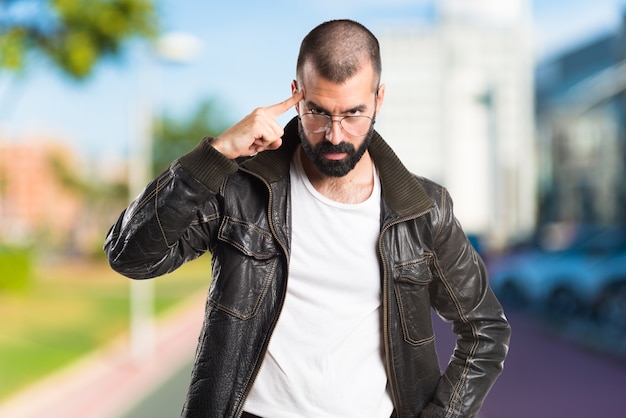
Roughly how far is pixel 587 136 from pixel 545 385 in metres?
3.85

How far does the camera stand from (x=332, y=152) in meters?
1.71

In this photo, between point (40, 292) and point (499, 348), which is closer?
point (499, 348)

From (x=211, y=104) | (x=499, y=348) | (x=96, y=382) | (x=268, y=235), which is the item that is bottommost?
(x=96, y=382)

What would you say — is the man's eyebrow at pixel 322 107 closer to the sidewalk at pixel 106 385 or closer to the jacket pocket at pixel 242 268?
the jacket pocket at pixel 242 268

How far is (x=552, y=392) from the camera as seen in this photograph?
1220 cm

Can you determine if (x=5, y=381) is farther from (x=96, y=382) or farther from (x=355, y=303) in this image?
(x=355, y=303)

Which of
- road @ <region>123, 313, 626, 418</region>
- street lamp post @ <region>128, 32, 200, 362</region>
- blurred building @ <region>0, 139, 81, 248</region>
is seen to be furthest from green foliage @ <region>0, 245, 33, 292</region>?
blurred building @ <region>0, 139, 81, 248</region>

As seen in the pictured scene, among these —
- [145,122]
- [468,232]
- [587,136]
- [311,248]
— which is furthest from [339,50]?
[468,232]

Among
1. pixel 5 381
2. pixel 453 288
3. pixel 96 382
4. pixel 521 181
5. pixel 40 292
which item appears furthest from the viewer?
pixel 40 292

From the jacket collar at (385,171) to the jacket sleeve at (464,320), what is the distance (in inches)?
3.1

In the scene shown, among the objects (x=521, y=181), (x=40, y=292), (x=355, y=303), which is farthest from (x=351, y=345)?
(x=40, y=292)

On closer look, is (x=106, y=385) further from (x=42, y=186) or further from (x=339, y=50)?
(x=42, y=186)

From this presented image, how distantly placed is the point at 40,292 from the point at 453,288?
30.4 m

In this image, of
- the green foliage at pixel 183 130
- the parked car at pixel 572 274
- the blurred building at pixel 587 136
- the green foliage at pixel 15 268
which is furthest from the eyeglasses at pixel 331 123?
the green foliage at pixel 183 130
